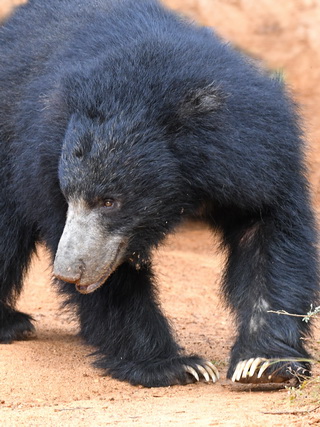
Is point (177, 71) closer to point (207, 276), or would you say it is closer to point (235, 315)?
point (235, 315)

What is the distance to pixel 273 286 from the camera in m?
4.90

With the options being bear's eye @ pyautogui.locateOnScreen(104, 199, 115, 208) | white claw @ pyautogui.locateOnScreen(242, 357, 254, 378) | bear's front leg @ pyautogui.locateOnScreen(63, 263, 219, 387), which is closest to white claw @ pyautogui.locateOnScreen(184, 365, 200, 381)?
bear's front leg @ pyautogui.locateOnScreen(63, 263, 219, 387)

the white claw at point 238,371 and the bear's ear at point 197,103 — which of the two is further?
the white claw at point 238,371

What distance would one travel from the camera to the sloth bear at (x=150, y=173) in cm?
445

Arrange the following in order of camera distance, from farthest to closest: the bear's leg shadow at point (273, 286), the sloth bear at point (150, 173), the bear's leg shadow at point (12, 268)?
the bear's leg shadow at point (12, 268) → the bear's leg shadow at point (273, 286) → the sloth bear at point (150, 173)

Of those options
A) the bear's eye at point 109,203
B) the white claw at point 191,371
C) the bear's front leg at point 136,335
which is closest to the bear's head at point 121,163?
the bear's eye at point 109,203

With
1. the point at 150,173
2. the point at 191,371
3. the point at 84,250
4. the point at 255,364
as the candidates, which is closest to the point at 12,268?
the point at 191,371

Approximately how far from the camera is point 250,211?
4930 millimetres

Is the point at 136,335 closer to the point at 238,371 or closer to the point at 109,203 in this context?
the point at 238,371

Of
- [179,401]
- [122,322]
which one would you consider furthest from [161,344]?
[179,401]

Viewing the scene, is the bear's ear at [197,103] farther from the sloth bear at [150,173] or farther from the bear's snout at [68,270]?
the bear's snout at [68,270]

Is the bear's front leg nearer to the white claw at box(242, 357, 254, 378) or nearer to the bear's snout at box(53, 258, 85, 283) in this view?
the white claw at box(242, 357, 254, 378)

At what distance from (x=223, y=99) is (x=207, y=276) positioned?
171 inches

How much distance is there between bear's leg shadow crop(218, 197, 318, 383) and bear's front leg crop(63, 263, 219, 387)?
0.98 ft
